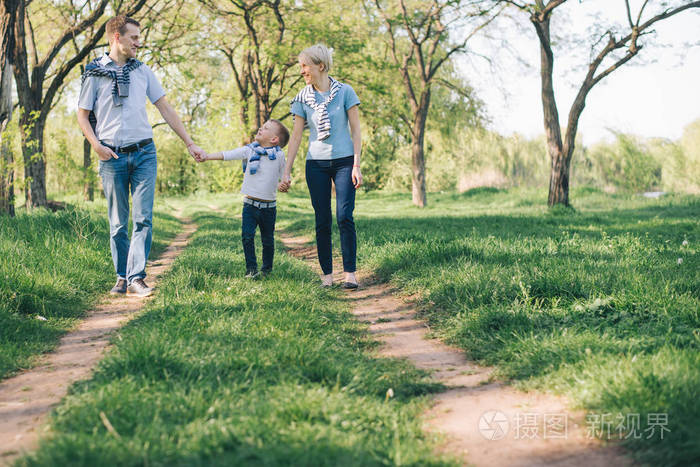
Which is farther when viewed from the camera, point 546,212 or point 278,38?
point 278,38

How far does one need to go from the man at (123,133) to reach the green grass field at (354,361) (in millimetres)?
671

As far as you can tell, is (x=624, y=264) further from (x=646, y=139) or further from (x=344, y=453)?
(x=646, y=139)

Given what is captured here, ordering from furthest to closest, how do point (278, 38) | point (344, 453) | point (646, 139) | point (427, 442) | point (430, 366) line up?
point (646, 139) < point (278, 38) < point (430, 366) < point (427, 442) < point (344, 453)

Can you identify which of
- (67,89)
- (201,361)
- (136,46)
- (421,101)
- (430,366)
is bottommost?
(430,366)

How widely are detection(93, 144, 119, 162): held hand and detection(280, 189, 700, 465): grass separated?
3124 mm

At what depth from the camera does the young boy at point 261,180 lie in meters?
5.98

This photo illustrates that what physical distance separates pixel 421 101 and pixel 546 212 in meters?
8.90

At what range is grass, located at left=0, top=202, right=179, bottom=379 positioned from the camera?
407 centimetres

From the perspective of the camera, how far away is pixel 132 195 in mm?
5398

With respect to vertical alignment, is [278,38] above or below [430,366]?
above

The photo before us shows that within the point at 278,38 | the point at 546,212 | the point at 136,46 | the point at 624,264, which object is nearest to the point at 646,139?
the point at 546,212

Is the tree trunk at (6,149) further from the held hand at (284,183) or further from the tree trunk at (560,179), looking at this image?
→ the tree trunk at (560,179)

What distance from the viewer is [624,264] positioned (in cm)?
554

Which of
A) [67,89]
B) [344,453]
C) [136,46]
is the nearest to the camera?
[344,453]
